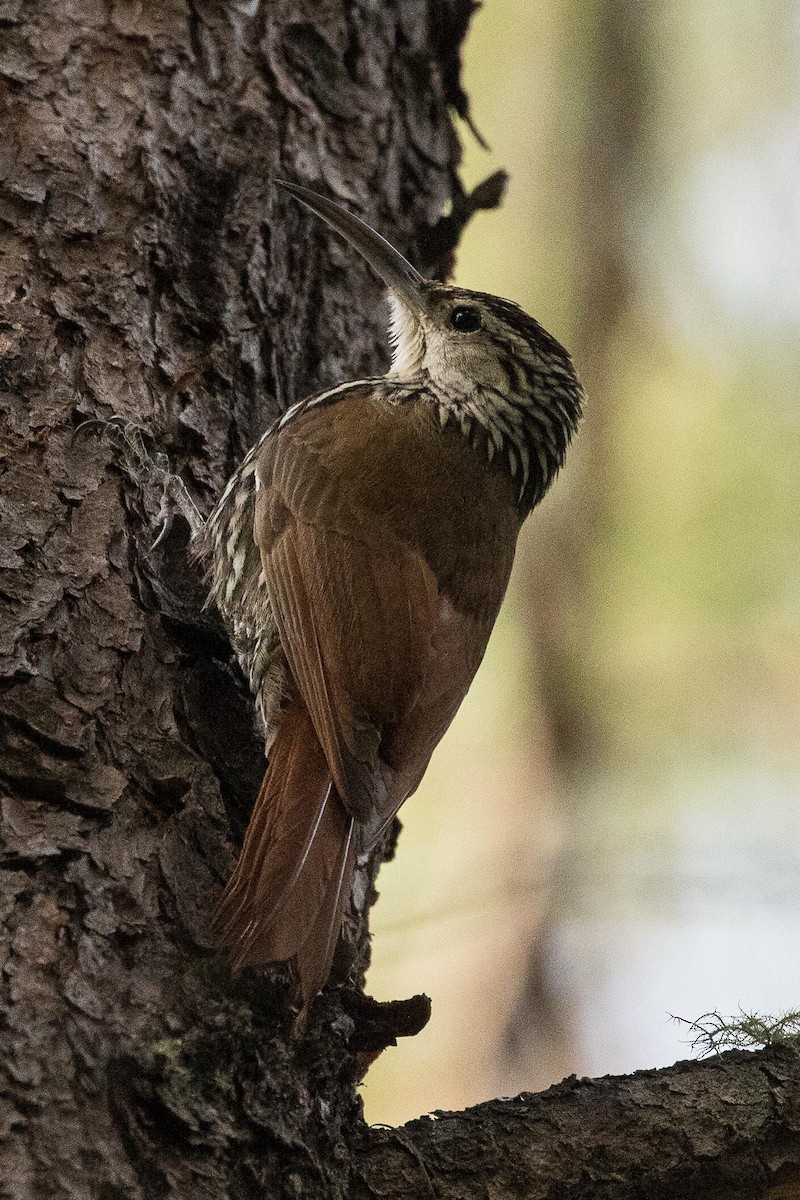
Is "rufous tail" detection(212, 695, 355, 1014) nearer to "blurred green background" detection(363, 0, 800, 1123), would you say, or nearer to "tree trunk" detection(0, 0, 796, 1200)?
"tree trunk" detection(0, 0, 796, 1200)

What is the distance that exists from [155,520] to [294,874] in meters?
0.86

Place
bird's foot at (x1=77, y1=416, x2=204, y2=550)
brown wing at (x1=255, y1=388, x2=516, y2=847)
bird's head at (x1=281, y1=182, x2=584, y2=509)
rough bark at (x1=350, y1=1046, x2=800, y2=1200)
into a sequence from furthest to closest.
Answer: bird's head at (x1=281, y1=182, x2=584, y2=509) < bird's foot at (x1=77, y1=416, x2=204, y2=550) < brown wing at (x1=255, y1=388, x2=516, y2=847) < rough bark at (x1=350, y1=1046, x2=800, y2=1200)

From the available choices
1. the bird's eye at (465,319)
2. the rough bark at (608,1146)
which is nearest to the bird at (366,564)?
the bird's eye at (465,319)

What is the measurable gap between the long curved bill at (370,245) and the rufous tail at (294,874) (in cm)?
136

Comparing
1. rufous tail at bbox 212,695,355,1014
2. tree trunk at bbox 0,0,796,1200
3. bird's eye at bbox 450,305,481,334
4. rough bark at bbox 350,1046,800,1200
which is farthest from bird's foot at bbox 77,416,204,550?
rough bark at bbox 350,1046,800,1200

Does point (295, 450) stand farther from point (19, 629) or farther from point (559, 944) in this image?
point (559, 944)

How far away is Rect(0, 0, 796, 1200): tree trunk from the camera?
1938mm

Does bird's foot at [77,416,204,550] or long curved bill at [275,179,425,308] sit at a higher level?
long curved bill at [275,179,425,308]

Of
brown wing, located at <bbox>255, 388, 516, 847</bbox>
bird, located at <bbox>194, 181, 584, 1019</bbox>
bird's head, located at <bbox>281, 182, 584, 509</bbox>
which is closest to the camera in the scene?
bird, located at <bbox>194, 181, 584, 1019</bbox>

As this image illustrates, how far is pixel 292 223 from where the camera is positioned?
10.9 ft

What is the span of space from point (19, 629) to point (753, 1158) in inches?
57.7

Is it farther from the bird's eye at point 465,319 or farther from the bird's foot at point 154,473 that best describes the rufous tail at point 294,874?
the bird's eye at point 465,319

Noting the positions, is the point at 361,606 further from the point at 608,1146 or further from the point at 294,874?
the point at 608,1146

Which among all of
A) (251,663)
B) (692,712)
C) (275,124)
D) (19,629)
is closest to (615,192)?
(692,712)
